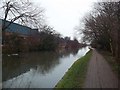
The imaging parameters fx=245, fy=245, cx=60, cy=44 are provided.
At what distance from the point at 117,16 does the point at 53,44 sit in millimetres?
55765

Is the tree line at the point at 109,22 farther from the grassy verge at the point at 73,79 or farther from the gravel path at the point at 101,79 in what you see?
the grassy verge at the point at 73,79

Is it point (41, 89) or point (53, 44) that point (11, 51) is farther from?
point (41, 89)

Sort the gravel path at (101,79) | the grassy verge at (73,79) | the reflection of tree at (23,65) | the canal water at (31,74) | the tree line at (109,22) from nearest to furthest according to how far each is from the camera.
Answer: the gravel path at (101,79), the grassy verge at (73,79), the canal water at (31,74), the tree line at (109,22), the reflection of tree at (23,65)

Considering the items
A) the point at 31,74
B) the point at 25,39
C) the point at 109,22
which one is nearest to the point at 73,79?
the point at 31,74

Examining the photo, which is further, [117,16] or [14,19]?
[117,16]

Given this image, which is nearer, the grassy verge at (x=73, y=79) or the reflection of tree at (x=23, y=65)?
the grassy verge at (x=73, y=79)

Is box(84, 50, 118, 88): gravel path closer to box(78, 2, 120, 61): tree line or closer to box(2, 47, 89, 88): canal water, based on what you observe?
box(2, 47, 89, 88): canal water

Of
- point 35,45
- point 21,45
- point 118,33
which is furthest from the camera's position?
point 35,45

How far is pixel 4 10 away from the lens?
667 inches

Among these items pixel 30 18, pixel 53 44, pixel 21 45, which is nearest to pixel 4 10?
pixel 30 18

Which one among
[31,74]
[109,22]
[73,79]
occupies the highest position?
[109,22]

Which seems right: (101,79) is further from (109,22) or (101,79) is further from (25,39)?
(25,39)

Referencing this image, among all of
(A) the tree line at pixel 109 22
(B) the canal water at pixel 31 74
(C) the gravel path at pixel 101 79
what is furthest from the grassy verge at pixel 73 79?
(A) the tree line at pixel 109 22

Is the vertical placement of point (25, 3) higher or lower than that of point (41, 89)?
higher
